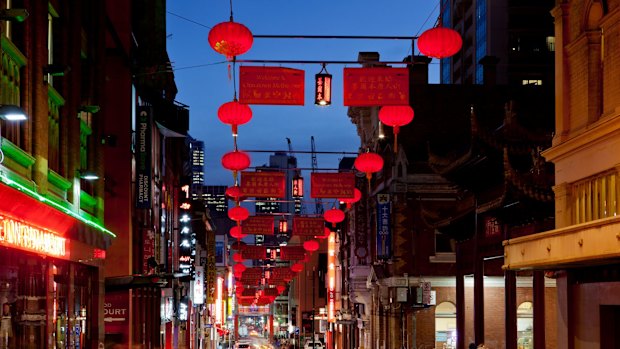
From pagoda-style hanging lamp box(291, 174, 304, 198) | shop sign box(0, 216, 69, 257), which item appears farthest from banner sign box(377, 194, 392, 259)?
shop sign box(0, 216, 69, 257)

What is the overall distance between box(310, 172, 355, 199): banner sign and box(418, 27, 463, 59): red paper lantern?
69.4ft

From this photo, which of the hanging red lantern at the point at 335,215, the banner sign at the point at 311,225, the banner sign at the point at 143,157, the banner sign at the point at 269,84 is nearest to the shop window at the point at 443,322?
the hanging red lantern at the point at 335,215

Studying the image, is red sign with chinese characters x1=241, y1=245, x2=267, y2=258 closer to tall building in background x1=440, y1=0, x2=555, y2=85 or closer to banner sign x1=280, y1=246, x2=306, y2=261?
banner sign x1=280, y1=246, x2=306, y2=261

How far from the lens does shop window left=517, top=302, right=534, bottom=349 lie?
38.2 meters

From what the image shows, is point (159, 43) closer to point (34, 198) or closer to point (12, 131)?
point (12, 131)

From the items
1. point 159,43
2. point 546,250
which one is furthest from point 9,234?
point 159,43

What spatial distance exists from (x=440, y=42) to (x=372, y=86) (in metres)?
4.11

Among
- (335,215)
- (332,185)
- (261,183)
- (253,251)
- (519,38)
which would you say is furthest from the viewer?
(519,38)

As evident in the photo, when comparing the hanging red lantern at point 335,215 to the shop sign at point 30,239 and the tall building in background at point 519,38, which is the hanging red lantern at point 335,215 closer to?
the shop sign at point 30,239

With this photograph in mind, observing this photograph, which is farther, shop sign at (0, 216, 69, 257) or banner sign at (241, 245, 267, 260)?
banner sign at (241, 245, 267, 260)

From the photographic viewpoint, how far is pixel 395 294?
50656 millimetres

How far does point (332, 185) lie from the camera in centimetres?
4216

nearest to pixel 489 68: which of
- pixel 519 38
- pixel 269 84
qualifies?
pixel 269 84

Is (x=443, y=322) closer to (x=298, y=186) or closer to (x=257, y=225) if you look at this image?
(x=298, y=186)
